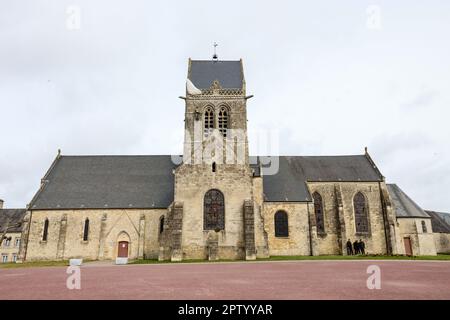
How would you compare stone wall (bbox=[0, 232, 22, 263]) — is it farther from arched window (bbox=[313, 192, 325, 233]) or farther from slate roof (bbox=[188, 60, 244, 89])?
arched window (bbox=[313, 192, 325, 233])

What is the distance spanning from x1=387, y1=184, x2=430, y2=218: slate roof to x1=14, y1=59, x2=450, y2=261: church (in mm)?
166

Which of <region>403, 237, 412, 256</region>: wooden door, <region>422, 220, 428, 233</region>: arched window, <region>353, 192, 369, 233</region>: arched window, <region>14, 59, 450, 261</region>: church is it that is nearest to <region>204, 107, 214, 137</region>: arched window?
<region>14, 59, 450, 261</region>: church

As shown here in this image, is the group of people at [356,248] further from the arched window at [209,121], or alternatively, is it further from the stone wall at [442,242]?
the arched window at [209,121]

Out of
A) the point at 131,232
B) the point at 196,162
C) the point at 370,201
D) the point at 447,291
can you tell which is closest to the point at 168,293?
the point at 447,291

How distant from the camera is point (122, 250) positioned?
31.9 metres

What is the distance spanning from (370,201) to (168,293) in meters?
31.6

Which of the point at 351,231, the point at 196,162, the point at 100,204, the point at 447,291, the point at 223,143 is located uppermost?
the point at 223,143

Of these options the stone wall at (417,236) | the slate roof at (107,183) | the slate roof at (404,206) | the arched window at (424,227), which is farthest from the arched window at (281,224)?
the arched window at (424,227)

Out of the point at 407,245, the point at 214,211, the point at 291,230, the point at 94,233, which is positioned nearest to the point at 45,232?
the point at 94,233

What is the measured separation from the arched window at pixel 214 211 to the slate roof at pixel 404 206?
21.7 meters

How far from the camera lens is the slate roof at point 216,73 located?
3503 centimetres

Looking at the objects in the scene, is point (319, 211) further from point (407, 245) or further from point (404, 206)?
point (404, 206)
